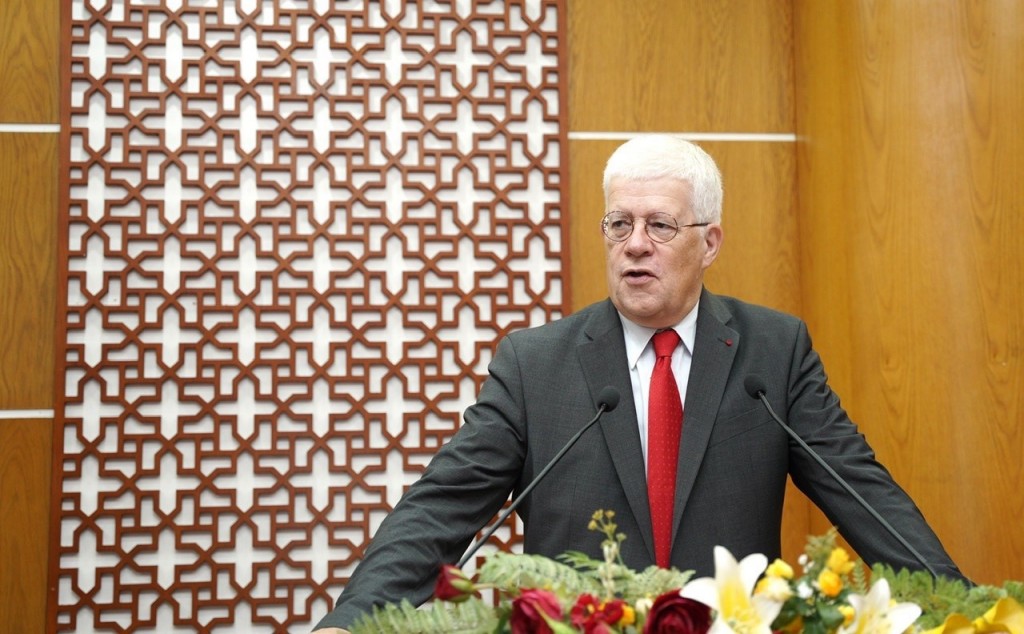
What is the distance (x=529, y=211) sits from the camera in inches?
121

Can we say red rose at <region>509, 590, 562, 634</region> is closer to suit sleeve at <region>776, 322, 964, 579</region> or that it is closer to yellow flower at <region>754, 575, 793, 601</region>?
yellow flower at <region>754, 575, 793, 601</region>

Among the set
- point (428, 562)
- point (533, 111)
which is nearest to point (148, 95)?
point (533, 111)

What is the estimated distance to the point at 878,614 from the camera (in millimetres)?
851

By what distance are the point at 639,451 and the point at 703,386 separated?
0.18m

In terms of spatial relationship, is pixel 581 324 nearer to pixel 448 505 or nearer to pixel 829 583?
pixel 448 505

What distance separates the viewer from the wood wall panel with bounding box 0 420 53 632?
2.78 meters

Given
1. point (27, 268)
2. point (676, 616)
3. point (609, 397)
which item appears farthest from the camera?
point (27, 268)

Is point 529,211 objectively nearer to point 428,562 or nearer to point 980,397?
point 980,397

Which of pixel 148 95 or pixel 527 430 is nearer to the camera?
pixel 527 430

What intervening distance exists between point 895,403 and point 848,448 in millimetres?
1073

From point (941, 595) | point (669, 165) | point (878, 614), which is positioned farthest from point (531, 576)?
point (669, 165)

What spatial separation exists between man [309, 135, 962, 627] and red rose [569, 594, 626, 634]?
796 millimetres

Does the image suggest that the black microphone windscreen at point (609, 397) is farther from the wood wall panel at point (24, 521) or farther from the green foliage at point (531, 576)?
the wood wall panel at point (24, 521)

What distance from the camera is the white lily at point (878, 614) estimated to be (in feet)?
2.77
